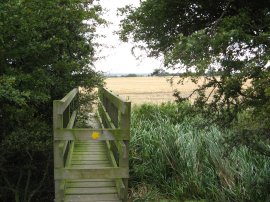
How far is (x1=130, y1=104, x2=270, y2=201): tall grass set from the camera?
7441 mm

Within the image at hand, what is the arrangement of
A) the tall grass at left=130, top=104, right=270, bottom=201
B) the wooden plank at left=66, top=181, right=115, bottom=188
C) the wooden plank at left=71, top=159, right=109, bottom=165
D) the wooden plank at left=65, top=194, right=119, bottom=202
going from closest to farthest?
the wooden plank at left=65, top=194, right=119, bottom=202 → the wooden plank at left=66, top=181, right=115, bottom=188 → the tall grass at left=130, top=104, right=270, bottom=201 → the wooden plank at left=71, top=159, right=109, bottom=165

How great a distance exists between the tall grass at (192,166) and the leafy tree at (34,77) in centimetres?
203

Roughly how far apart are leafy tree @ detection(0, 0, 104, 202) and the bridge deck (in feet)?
2.28

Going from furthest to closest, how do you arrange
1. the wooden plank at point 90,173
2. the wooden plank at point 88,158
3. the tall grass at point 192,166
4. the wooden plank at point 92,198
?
the wooden plank at point 88,158 → the tall grass at point 192,166 → the wooden plank at point 92,198 → the wooden plank at point 90,173

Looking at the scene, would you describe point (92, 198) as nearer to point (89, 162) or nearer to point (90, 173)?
point (90, 173)

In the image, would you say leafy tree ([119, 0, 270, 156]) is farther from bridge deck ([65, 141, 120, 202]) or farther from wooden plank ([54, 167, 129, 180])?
bridge deck ([65, 141, 120, 202])

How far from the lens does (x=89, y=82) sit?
10203 mm

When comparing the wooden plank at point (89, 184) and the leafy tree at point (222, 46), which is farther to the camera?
the wooden plank at point (89, 184)

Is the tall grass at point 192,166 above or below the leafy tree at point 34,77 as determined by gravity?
below

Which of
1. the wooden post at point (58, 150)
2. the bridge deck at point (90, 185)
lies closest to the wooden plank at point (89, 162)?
the bridge deck at point (90, 185)

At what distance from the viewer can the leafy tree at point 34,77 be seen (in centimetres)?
723

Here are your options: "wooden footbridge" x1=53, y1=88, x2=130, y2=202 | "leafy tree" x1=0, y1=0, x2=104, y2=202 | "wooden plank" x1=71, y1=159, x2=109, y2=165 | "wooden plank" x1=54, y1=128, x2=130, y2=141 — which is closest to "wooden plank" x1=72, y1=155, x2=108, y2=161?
"wooden plank" x1=71, y1=159, x2=109, y2=165

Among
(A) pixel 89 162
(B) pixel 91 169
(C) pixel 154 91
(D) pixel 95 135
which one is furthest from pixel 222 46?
(C) pixel 154 91

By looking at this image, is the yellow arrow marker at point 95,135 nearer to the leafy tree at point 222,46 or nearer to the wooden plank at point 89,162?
Result: the leafy tree at point 222,46
